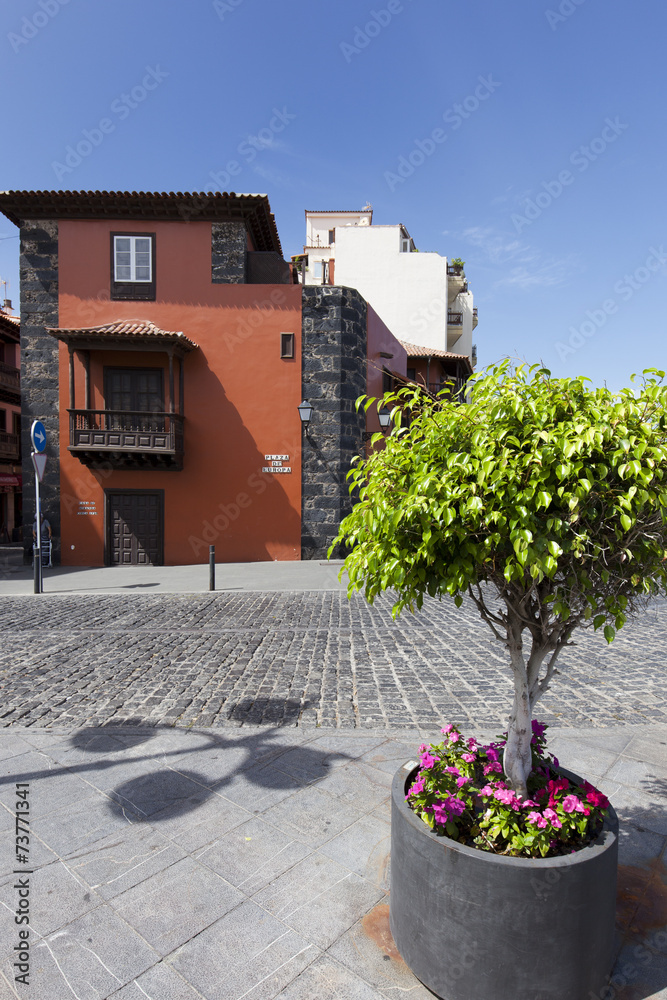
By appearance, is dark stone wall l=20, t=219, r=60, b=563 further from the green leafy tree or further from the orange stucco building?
the green leafy tree

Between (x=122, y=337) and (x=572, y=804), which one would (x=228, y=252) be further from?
(x=572, y=804)

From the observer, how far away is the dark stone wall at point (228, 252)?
16.3 meters

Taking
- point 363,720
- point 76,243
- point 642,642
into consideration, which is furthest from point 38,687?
point 76,243

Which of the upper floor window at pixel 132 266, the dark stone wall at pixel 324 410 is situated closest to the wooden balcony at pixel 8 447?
the upper floor window at pixel 132 266

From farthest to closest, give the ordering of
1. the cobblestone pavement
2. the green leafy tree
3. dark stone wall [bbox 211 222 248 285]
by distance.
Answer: dark stone wall [bbox 211 222 248 285]
the cobblestone pavement
the green leafy tree

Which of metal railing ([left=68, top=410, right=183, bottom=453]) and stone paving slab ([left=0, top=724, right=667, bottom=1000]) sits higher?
metal railing ([left=68, top=410, right=183, bottom=453])

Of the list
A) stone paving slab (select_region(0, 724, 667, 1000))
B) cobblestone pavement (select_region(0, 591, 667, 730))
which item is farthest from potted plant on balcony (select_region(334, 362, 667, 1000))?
cobblestone pavement (select_region(0, 591, 667, 730))

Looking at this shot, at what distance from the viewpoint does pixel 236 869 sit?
9.93 feet

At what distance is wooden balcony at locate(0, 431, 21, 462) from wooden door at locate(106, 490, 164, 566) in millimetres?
14103

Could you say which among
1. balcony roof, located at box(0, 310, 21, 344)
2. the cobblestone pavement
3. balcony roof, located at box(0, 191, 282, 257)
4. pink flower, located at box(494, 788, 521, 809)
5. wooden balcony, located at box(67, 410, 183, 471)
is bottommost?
the cobblestone pavement

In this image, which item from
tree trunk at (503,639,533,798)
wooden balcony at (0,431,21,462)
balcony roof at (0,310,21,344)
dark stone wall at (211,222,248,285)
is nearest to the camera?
tree trunk at (503,639,533,798)

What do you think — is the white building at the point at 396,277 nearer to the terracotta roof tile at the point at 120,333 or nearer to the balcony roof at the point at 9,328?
the balcony roof at the point at 9,328

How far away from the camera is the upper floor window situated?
1636 centimetres

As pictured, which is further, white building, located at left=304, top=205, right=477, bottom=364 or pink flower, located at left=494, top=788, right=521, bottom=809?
white building, located at left=304, top=205, right=477, bottom=364
